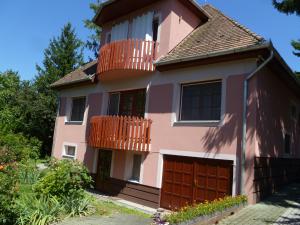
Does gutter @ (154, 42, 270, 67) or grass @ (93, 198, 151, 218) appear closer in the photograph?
gutter @ (154, 42, 270, 67)

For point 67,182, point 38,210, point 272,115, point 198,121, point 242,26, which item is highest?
point 242,26

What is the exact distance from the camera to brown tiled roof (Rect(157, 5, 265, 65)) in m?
11.3

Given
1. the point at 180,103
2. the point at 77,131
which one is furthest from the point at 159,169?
the point at 77,131

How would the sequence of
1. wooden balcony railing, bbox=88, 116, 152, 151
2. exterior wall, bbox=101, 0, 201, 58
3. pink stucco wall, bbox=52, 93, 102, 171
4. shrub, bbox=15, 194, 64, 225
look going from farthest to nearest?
pink stucco wall, bbox=52, 93, 102, 171 < exterior wall, bbox=101, 0, 201, 58 < wooden balcony railing, bbox=88, 116, 152, 151 < shrub, bbox=15, 194, 64, 225

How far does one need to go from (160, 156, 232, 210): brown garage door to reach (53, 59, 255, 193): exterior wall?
0.90 ft

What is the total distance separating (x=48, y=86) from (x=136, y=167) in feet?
35.7

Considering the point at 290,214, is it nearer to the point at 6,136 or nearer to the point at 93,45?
the point at 6,136

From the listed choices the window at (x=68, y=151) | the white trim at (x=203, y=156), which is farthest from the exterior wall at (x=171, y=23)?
the window at (x=68, y=151)

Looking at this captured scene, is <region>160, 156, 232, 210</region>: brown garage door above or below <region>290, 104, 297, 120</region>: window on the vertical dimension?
below

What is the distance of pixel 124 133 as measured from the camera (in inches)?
531

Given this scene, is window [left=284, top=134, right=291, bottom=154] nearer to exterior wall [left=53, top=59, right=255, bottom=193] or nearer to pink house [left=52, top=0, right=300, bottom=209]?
pink house [left=52, top=0, right=300, bottom=209]

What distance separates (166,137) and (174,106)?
4.02 ft

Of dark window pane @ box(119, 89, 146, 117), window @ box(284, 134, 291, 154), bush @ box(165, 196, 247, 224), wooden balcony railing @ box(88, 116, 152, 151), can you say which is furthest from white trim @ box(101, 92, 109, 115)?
bush @ box(165, 196, 247, 224)

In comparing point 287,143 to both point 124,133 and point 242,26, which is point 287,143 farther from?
point 124,133
